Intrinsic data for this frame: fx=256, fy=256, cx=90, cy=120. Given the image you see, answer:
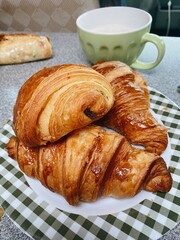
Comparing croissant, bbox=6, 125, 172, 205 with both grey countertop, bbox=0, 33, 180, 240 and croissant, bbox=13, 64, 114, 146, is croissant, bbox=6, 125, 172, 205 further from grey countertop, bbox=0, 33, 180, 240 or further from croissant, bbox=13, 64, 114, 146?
grey countertop, bbox=0, 33, 180, 240

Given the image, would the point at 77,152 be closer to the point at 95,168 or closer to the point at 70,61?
the point at 95,168

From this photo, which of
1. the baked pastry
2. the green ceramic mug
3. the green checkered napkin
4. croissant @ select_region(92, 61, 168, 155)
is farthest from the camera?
the baked pastry

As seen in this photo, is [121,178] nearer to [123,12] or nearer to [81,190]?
[81,190]

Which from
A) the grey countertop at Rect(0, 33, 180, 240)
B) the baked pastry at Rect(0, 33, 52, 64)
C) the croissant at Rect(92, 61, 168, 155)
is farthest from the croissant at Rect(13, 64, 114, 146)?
the baked pastry at Rect(0, 33, 52, 64)

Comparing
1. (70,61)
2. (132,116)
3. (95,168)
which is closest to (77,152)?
(95,168)

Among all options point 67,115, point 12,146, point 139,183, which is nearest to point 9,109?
point 12,146

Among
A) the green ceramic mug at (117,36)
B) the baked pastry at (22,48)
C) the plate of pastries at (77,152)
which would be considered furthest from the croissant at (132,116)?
the baked pastry at (22,48)
